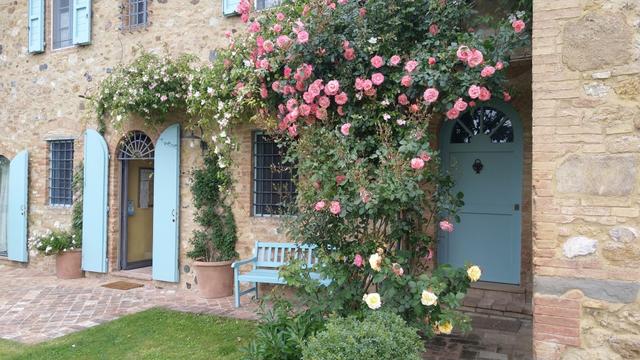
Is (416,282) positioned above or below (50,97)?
below

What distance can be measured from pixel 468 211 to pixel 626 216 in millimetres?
3185

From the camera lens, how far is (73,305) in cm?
656

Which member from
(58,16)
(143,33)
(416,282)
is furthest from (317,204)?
(58,16)

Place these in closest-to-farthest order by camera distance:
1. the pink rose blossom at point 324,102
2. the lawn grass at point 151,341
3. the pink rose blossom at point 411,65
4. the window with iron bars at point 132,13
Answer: the pink rose blossom at point 411,65 → the lawn grass at point 151,341 → the pink rose blossom at point 324,102 → the window with iron bars at point 132,13

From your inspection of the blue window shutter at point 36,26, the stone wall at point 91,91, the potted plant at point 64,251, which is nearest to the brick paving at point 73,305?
the potted plant at point 64,251

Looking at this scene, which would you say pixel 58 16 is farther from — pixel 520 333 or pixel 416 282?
pixel 520 333

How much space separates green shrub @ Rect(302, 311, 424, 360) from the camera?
10.1 ft

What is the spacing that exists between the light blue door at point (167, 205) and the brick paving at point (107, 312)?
1.19ft

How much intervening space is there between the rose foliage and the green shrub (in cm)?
48

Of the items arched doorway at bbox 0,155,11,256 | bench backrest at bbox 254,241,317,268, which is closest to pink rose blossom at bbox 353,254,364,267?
bench backrest at bbox 254,241,317,268

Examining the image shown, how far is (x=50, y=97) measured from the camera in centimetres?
911

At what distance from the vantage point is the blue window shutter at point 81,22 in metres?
8.54

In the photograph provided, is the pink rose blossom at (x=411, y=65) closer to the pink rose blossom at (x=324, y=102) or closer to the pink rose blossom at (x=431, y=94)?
the pink rose blossom at (x=431, y=94)

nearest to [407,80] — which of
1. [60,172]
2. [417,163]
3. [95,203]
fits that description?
[417,163]
